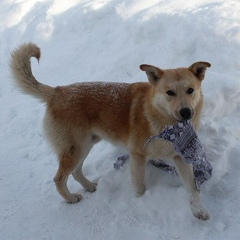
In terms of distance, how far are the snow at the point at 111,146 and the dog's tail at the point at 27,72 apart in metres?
0.43

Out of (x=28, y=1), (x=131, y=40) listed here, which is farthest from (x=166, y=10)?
(x=28, y=1)

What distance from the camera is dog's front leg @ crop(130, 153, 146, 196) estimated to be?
355 cm

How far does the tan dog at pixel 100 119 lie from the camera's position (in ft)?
11.2

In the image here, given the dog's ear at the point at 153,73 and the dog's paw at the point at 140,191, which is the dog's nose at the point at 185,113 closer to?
the dog's ear at the point at 153,73

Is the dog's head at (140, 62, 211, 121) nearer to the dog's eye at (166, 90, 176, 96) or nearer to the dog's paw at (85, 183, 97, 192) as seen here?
the dog's eye at (166, 90, 176, 96)

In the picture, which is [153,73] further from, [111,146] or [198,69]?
[111,146]

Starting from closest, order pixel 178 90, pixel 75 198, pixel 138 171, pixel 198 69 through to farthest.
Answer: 1. pixel 178 90
2. pixel 198 69
3. pixel 138 171
4. pixel 75 198

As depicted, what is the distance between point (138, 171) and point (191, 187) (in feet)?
1.90

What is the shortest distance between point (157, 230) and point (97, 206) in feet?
2.67

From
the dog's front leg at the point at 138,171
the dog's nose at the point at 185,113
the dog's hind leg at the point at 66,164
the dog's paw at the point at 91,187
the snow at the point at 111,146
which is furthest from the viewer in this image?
the dog's paw at the point at 91,187

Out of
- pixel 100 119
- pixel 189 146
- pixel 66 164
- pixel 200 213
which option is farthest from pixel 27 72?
pixel 200 213

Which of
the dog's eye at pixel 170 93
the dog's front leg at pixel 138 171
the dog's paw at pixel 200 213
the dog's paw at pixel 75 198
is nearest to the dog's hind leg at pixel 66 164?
the dog's paw at pixel 75 198

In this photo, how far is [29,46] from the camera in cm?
364

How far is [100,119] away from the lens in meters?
3.72
